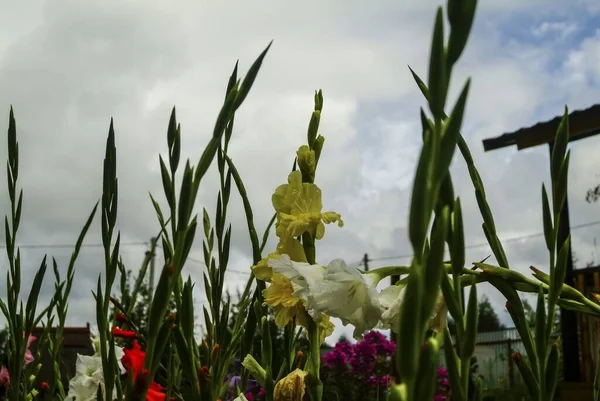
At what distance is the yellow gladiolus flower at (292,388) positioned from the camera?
1.61ft

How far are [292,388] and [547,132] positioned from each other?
20.7 ft

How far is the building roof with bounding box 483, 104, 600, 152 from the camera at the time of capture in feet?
19.5

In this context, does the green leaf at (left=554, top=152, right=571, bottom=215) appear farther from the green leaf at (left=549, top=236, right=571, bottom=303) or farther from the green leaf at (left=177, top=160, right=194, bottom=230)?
the green leaf at (left=177, top=160, right=194, bottom=230)

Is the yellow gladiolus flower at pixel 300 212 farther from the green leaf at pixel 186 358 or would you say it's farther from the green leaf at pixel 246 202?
the green leaf at pixel 186 358

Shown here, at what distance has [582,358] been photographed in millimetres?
6805

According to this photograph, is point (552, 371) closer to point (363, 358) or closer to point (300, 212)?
point (300, 212)

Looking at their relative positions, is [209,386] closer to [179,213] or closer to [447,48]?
[179,213]

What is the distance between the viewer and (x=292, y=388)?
0.50 metres

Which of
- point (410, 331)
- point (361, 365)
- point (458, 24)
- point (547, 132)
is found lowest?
point (361, 365)

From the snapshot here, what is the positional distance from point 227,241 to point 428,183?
38 centimetres

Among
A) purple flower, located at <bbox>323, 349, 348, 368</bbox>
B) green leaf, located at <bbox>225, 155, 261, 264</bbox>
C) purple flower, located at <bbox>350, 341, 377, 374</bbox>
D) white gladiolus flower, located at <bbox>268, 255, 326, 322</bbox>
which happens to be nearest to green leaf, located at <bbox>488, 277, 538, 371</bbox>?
white gladiolus flower, located at <bbox>268, 255, 326, 322</bbox>

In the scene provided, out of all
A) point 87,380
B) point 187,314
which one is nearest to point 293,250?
point 187,314

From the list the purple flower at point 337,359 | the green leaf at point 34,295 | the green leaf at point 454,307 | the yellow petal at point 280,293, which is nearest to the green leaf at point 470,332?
the green leaf at point 454,307

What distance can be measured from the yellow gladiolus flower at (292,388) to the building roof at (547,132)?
5745mm
